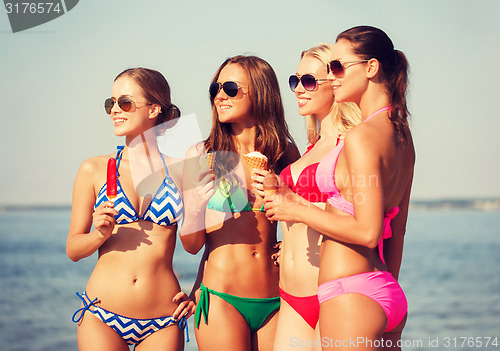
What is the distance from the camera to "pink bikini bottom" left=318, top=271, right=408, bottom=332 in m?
3.17

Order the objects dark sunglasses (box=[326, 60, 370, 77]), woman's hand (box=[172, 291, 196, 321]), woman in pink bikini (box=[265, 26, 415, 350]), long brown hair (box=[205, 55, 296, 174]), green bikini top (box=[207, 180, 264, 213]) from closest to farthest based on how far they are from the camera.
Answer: woman in pink bikini (box=[265, 26, 415, 350]) < dark sunglasses (box=[326, 60, 370, 77]) < woman's hand (box=[172, 291, 196, 321]) < green bikini top (box=[207, 180, 264, 213]) < long brown hair (box=[205, 55, 296, 174])

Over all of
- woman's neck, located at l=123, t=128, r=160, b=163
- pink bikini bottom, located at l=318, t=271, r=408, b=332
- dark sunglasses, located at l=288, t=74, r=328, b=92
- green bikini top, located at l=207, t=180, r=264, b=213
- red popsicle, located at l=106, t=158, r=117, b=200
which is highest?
dark sunglasses, located at l=288, t=74, r=328, b=92

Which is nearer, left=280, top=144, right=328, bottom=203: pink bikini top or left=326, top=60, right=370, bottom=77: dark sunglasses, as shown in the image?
left=326, top=60, right=370, bottom=77: dark sunglasses

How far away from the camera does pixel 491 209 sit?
5578 centimetres

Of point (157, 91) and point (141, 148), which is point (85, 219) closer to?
point (141, 148)

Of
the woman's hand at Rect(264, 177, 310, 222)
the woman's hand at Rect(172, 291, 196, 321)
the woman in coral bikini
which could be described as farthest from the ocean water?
the woman's hand at Rect(264, 177, 310, 222)

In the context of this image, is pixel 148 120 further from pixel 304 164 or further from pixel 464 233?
pixel 464 233

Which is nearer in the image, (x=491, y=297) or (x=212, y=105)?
(x=212, y=105)

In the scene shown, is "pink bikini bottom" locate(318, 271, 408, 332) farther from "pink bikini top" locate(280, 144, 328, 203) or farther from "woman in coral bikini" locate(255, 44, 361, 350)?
"pink bikini top" locate(280, 144, 328, 203)

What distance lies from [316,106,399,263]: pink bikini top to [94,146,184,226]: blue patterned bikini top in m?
1.23

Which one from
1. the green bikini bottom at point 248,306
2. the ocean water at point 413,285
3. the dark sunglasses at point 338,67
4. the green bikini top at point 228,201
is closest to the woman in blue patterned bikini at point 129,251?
the green bikini bottom at point 248,306

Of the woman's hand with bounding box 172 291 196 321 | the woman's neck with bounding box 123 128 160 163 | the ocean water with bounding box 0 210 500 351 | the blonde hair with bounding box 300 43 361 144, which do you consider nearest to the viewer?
the woman's hand with bounding box 172 291 196 321

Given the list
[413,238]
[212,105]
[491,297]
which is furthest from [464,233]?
[212,105]

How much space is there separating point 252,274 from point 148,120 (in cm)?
149
